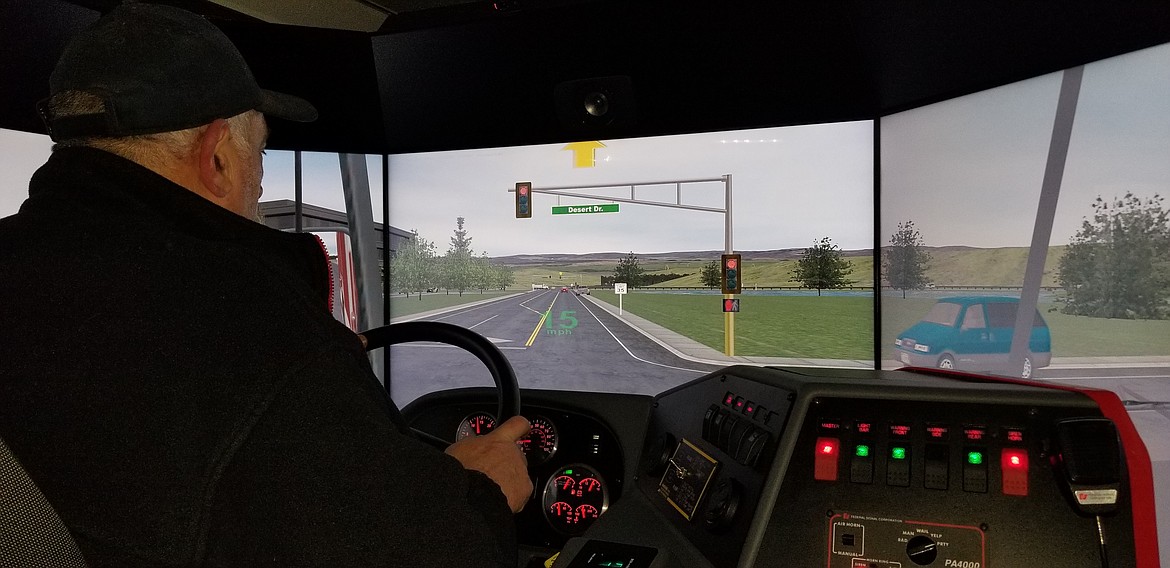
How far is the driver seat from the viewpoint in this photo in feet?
1.63

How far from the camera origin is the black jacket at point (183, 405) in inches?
20.5

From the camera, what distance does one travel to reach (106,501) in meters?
0.53

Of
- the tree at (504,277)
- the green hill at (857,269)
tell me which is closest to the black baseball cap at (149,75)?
the green hill at (857,269)

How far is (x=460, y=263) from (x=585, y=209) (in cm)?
95

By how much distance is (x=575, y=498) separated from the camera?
164cm

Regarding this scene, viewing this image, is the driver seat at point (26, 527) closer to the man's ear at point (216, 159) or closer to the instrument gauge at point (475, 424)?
the man's ear at point (216, 159)

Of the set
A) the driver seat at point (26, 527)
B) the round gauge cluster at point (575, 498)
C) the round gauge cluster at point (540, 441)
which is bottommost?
the round gauge cluster at point (575, 498)

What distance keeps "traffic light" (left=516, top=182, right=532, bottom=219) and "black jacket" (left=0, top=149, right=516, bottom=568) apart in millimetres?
2951

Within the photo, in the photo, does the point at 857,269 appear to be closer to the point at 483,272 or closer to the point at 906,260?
the point at 906,260

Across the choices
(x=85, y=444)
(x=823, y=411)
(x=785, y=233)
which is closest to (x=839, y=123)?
(x=785, y=233)

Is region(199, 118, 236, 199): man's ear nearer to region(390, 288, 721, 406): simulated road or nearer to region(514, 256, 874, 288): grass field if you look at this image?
region(390, 288, 721, 406): simulated road

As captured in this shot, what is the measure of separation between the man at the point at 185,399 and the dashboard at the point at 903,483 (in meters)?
0.56
